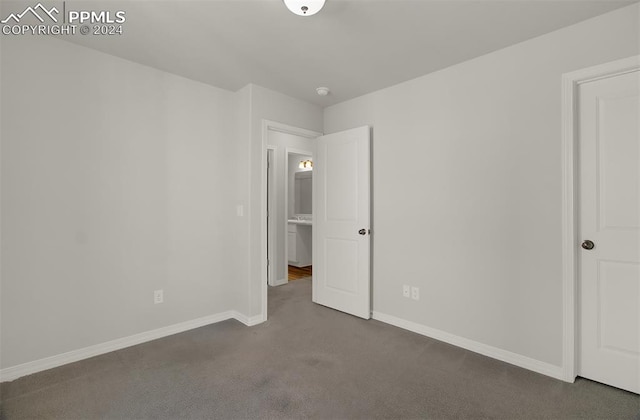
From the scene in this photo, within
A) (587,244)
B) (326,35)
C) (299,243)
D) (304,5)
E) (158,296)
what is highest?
(326,35)

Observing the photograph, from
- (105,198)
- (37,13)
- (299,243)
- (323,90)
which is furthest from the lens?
(299,243)

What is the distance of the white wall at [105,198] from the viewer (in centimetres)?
219

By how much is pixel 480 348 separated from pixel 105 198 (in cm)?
337

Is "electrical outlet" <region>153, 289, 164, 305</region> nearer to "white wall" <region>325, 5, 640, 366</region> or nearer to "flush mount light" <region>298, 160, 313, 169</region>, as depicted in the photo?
"white wall" <region>325, 5, 640, 366</region>

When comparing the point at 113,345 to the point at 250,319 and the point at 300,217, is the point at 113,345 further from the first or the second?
the point at 300,217

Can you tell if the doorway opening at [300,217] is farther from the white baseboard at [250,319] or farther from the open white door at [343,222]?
the white baseboard at [250,319]

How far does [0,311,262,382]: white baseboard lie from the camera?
2174 millimetres

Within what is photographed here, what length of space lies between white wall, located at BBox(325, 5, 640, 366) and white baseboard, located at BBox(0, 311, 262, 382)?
1616 mm

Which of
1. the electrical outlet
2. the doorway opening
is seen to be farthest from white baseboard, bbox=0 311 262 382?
the doorway opening

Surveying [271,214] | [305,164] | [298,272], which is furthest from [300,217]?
[271,214]

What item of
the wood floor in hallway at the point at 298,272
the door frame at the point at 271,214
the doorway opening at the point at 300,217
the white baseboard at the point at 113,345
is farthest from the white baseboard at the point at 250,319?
the doorway opening at the point at 300,217

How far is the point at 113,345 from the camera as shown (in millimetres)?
2584

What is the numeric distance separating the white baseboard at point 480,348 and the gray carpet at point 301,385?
67mm

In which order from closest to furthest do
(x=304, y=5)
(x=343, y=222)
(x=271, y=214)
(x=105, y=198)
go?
(x=304, y=5), (x=105, y=198), (x=343, y=222), (x=271, y=214)
